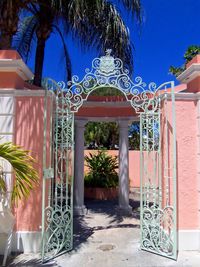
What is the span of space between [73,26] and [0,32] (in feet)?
5.89

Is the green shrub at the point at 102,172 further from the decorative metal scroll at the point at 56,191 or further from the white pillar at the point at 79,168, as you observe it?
the decorative metal scroll at the point at 56,191

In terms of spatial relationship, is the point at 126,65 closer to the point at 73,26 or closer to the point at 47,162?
the point at 73,26

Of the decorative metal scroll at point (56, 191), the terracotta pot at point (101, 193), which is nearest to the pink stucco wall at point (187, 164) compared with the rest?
the decorative metal scroll at point (56, 191)

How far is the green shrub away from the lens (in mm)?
12711

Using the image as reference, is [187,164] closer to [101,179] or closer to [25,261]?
[25,261]

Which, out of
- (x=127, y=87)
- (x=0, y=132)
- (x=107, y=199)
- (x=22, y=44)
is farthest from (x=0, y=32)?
(x=107, y=199)

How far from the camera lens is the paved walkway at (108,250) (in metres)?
4.83

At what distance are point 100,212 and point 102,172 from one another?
3.77 m

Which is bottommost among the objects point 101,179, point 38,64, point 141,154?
point 101,179

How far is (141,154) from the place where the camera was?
18.6ft

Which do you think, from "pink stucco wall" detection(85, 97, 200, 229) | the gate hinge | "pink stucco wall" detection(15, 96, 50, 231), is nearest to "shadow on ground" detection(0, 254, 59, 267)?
"pink stucco wall" detection(15, 96, 50, 231)

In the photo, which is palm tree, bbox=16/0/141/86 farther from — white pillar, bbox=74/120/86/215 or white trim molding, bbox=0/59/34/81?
white pillar, bbox=74/120/86/215

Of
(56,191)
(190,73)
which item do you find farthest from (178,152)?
(56,191)

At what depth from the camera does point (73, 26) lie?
703 centimetres
